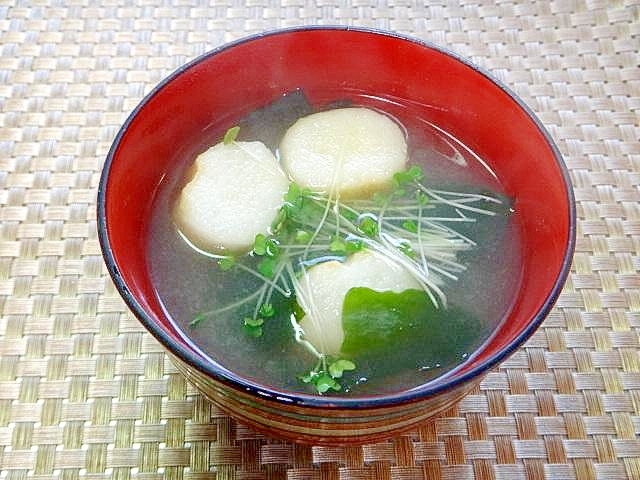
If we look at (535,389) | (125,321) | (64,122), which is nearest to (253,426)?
(125,321)

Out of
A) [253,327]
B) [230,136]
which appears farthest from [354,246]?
[230,136]

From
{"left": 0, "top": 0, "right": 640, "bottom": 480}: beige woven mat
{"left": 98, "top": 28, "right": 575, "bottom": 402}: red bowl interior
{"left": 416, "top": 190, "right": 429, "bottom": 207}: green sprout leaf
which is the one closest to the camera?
{"left": 98, "top": 28, "right": 575, "bottom": 402}: red bowl interior

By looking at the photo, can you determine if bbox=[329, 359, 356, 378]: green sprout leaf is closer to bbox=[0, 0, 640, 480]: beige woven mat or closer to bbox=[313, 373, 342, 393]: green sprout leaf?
bbox=[313, 373, 342, 393]: green sprout leaf

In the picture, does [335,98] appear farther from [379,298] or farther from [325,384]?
[325,384]

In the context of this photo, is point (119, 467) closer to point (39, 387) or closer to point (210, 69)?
point (39, 387)

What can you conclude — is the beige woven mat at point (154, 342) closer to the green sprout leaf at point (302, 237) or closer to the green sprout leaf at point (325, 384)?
the green sprout leaf at point (325, 384)

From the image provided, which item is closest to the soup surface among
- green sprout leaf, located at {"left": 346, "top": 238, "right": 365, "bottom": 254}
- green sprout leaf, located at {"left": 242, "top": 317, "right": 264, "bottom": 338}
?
green sprout leaf, located at {"left": 242, "top": 317, "right": 264, "bottom": 338}
